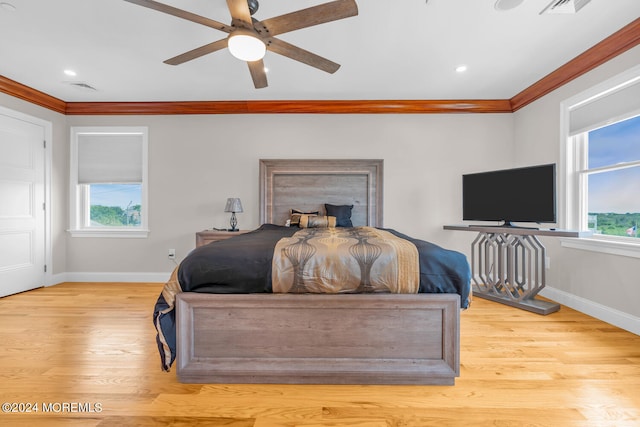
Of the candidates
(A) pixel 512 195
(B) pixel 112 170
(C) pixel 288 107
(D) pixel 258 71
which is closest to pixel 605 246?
(A) pixel 512 195

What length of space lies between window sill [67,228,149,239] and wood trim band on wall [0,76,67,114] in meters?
1.68

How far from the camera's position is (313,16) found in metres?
1.72

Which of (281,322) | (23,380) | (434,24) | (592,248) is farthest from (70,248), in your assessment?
(592,248)

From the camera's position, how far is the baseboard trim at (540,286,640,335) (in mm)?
2432

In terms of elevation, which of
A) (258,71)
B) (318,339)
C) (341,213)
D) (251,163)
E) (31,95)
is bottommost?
(318,339)

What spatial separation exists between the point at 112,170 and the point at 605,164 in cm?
582

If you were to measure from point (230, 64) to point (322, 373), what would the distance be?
114 inches

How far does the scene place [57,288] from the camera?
3801mm

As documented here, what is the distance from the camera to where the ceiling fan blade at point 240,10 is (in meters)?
1.61

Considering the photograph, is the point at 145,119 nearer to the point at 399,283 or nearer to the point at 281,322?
the point at 281,322

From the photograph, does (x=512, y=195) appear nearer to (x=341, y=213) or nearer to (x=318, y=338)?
(x=341, y=213)

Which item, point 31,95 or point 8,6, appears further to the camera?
point 31,95

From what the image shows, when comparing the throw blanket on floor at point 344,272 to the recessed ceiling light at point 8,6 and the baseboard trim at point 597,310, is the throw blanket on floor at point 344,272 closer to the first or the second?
the baseboard trim at point 597,310

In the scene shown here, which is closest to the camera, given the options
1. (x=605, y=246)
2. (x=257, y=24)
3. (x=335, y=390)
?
(x=335, y=390)
